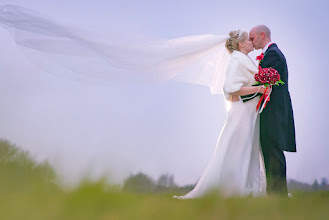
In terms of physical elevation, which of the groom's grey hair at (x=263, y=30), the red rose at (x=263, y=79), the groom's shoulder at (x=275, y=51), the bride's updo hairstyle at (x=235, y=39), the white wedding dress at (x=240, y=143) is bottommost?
the white wedding dress at (x=240, y=143)

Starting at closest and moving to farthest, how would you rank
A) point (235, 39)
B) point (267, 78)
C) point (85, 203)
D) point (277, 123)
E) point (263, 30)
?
point (85, 203) < point (267, 78) < point (277, 123) < point (235, 39) < point (263, 30)

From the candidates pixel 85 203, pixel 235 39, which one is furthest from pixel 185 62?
pixel 85 203

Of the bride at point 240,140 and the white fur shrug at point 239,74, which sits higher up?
the white fur shrug at point 239,74

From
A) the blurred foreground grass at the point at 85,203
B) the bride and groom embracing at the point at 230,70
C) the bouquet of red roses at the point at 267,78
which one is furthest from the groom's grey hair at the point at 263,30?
the blurred foreground grass at the point at 85,203

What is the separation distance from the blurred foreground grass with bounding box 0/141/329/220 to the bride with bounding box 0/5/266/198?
148 inches

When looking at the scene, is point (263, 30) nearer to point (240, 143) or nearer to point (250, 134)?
point (250, 134)

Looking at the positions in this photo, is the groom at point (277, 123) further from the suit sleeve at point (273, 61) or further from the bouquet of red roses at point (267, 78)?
the bouquet of red roses at point (267, 78)

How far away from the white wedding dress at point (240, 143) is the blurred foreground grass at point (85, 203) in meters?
4.31

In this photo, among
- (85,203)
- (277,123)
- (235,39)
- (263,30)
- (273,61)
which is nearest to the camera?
(85,203)

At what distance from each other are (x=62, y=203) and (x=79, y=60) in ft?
15.2

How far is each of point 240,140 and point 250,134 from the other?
7.1 inches

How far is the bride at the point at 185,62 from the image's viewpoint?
5480 mm

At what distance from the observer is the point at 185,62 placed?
265 inches

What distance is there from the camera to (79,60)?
5.68 meters
